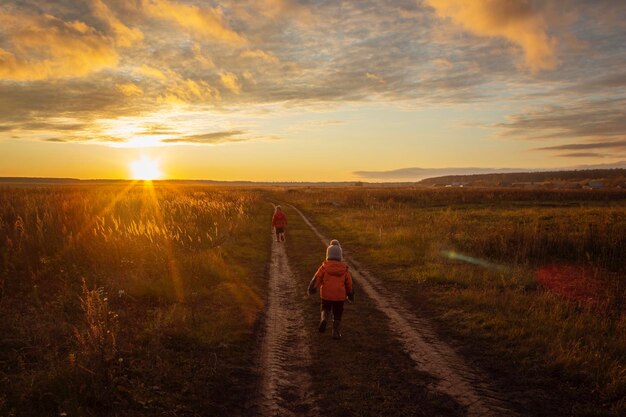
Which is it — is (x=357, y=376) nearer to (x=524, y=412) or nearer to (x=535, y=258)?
(x=524, y=412)

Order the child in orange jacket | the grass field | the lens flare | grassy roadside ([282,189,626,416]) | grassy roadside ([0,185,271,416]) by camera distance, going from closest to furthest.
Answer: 1. grassy roadside ([0,185,271,416])
2. the grass field
3. grassy roadside ([282,189,626,416])
4. the child in orange jacket
5. the lens flare

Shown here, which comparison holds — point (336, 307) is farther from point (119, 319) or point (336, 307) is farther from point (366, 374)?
point (119, 319)

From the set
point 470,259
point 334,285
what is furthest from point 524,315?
point 470,259

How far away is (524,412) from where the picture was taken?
5.14 m

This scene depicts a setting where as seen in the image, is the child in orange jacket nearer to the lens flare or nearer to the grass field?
the grass field

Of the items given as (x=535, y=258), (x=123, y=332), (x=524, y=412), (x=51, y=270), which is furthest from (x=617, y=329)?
(x=51, y=270)

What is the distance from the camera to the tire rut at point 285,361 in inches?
205

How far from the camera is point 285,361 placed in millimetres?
6605

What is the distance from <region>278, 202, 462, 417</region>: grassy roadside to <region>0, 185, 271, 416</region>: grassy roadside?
3.88 feet

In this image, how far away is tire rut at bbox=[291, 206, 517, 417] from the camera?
5.33 metres

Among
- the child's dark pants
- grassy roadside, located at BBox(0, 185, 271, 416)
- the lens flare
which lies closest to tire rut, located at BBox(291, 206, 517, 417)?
the child's dark pants

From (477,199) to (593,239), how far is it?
148ft

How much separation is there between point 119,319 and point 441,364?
20.4 ft

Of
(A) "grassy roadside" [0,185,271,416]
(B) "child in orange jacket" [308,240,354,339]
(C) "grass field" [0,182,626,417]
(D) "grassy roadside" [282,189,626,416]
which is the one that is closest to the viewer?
(A) "grassy roadside" [0,185,271,416]
